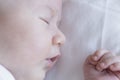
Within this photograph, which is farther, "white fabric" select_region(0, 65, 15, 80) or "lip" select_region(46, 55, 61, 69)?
"lip" select_region(46, 55, 61, 69)

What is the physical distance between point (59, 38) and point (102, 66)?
15cm

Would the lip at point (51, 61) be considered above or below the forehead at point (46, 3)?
below

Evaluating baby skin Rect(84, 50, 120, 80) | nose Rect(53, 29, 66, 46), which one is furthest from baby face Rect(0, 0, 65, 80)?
baby skin Rect(84, 50, 120, 80)

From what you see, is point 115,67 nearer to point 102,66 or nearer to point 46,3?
point 102,66

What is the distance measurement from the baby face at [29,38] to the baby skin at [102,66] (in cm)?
11

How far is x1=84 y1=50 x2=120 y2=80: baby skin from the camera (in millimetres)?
1036

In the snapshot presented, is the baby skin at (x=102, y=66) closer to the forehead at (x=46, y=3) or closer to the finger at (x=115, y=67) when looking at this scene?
the finger at (x=115, y=67)

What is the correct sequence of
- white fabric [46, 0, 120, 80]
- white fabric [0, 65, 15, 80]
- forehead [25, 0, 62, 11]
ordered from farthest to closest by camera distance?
white fabric [46, 0, 120, 80] < forehead [25, 0, 62, 11] < white fabric [0, 65, 15, 80]

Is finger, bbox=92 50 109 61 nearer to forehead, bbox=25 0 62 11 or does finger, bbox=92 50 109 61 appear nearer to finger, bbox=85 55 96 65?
finger, bbox=85 55 96 65

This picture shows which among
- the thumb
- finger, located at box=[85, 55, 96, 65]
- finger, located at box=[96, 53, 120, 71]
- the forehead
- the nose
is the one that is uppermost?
the forehead

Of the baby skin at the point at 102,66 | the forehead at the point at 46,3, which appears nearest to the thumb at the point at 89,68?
the baby skin at the point at 102,66

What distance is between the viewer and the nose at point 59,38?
1091 mm

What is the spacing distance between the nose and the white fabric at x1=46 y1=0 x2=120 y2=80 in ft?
0.25

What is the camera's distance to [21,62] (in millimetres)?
1021
